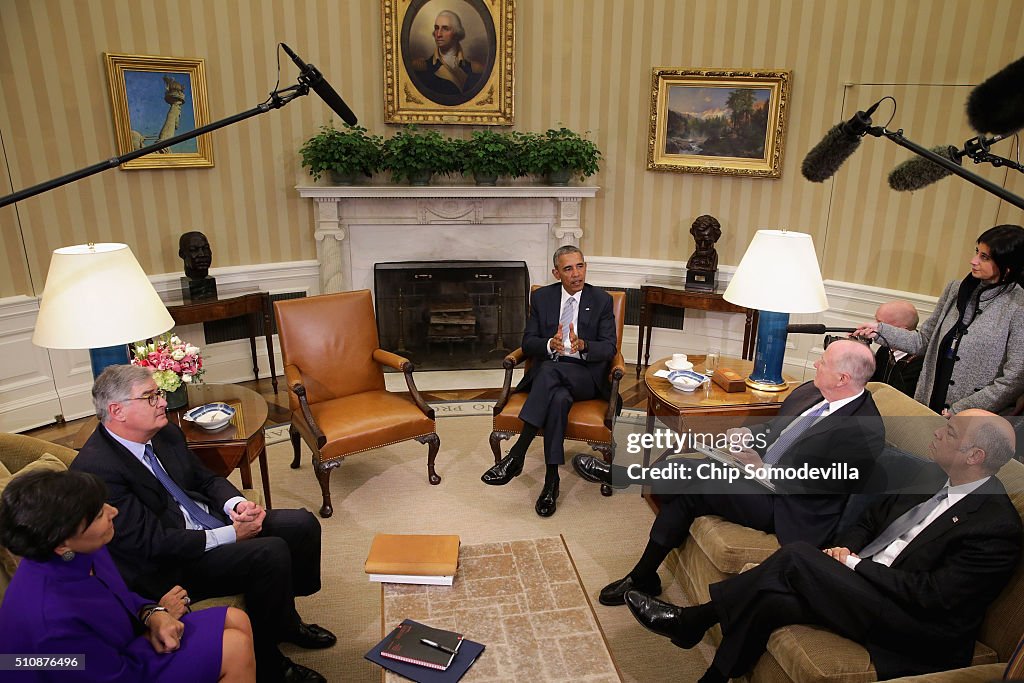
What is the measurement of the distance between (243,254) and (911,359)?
5155mm

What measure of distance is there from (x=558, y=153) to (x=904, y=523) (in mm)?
4244

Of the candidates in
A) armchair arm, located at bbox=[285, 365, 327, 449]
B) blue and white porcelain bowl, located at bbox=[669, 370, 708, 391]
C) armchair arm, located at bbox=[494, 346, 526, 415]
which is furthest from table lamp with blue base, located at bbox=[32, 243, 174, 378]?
blue and white porcelain bowl, located at bbox=[669, 370, 708, 391]

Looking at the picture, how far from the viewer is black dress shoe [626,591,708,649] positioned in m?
2.86

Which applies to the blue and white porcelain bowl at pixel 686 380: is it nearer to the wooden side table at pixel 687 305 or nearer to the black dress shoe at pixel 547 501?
the black dress shoe at pixel 547 501

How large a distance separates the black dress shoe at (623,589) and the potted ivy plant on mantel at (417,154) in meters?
3.86

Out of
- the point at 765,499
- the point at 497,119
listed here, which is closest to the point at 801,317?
the point at 497,119

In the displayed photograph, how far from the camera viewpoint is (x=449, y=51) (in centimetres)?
612

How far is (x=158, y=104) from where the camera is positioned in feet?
18.1

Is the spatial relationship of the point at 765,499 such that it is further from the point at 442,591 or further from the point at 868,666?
the point at 442,591

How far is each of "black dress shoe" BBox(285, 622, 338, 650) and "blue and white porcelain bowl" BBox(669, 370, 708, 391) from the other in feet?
7.29

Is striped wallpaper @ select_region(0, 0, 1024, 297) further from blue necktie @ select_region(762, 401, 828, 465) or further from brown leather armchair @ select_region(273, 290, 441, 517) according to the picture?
blue necktie @ select_region(762, 401, 828, 465)

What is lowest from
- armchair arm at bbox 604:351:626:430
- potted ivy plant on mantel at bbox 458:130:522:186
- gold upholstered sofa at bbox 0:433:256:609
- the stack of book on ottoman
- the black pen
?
the black pen

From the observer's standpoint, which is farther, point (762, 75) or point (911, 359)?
point (762, 75)

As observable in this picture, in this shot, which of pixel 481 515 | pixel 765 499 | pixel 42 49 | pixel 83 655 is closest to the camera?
pixel 83 655
